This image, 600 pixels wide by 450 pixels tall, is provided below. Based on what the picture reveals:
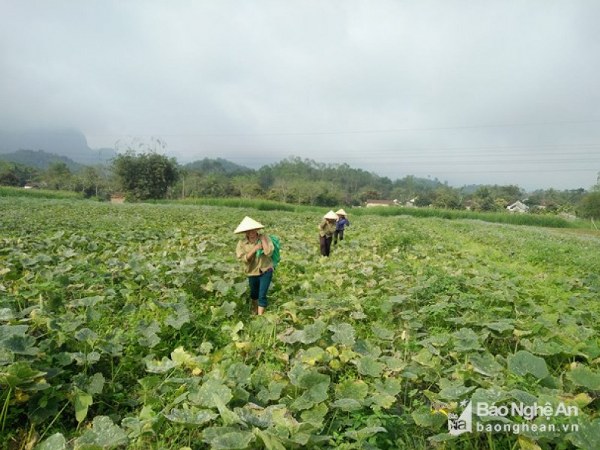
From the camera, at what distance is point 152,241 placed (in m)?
9.69

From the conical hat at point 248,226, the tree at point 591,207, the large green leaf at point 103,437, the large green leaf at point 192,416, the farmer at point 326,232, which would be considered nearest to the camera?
the large green leaf at point 103,437

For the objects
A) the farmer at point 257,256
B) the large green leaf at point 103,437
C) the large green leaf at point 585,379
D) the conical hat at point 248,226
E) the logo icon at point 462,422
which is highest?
the conical hat at point 248,226

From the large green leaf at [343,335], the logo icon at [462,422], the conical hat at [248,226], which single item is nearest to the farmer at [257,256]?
the conical hat at [248,226]

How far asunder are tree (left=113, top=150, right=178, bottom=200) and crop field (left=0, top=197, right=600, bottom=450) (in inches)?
1821

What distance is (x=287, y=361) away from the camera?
11.7 ft

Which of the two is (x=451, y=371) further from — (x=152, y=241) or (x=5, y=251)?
(x=152, y=241)

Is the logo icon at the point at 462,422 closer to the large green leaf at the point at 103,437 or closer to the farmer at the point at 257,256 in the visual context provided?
the large green leaf at the point at 103,437

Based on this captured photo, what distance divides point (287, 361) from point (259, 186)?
65.9 meters

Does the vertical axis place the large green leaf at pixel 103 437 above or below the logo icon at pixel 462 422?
below

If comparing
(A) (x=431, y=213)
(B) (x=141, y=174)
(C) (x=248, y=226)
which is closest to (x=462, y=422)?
(C) (x=248, y=226)

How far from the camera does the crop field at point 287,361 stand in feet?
7.72

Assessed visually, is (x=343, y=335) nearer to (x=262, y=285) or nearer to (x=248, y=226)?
(x=262, y=285)

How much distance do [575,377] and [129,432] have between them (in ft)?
10.6

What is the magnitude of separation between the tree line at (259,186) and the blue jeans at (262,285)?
1926 inches
